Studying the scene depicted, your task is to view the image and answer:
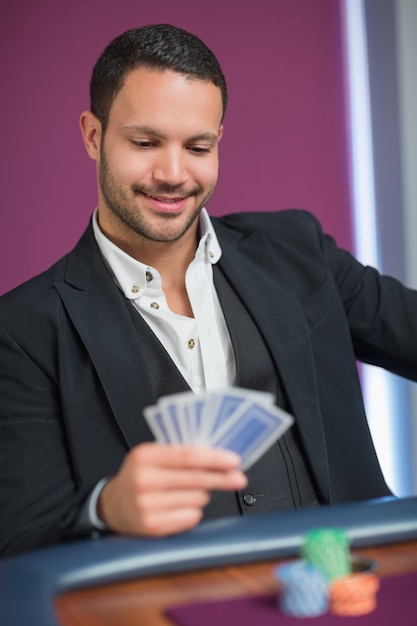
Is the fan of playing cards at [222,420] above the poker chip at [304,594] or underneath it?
above

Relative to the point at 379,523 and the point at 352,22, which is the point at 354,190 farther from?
the point at 379,523

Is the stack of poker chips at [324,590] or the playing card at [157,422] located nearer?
the stack of poker chips at [324,590]

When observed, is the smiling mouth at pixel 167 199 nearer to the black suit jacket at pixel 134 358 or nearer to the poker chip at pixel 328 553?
the black suit jacket at pixel 134 358

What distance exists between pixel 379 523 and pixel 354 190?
8.08ft

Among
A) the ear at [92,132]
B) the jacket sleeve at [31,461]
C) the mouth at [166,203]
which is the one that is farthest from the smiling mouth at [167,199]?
the jacket sleeve at [31,461]

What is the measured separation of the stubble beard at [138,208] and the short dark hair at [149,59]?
15 cm

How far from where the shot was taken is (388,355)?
2.46m

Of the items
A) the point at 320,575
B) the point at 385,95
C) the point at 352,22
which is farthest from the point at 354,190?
the point at 320,575

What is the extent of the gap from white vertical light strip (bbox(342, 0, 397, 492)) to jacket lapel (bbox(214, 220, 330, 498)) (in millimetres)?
1347

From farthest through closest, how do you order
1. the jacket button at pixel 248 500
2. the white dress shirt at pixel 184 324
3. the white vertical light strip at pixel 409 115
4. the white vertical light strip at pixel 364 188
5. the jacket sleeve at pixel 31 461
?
the white vertical light strip at pixel 364 188, the white vertical light strip at pixel 409 115, the white dress shirt at pixel 184 324, the jacket button at pixel 248 500, the jacket sleeve at pixel 31 461

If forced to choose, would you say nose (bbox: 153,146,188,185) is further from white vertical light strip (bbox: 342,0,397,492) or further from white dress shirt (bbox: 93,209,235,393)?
white vertical light strip (bbox: 342,0,397,492)

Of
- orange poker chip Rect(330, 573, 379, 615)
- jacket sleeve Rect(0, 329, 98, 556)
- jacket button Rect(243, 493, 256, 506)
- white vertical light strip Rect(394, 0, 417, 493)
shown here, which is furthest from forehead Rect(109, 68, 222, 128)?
white vertical light strip Rect(394, 0, 417, 493)

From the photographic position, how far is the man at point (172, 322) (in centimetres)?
201

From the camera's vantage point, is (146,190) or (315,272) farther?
(315,272)
